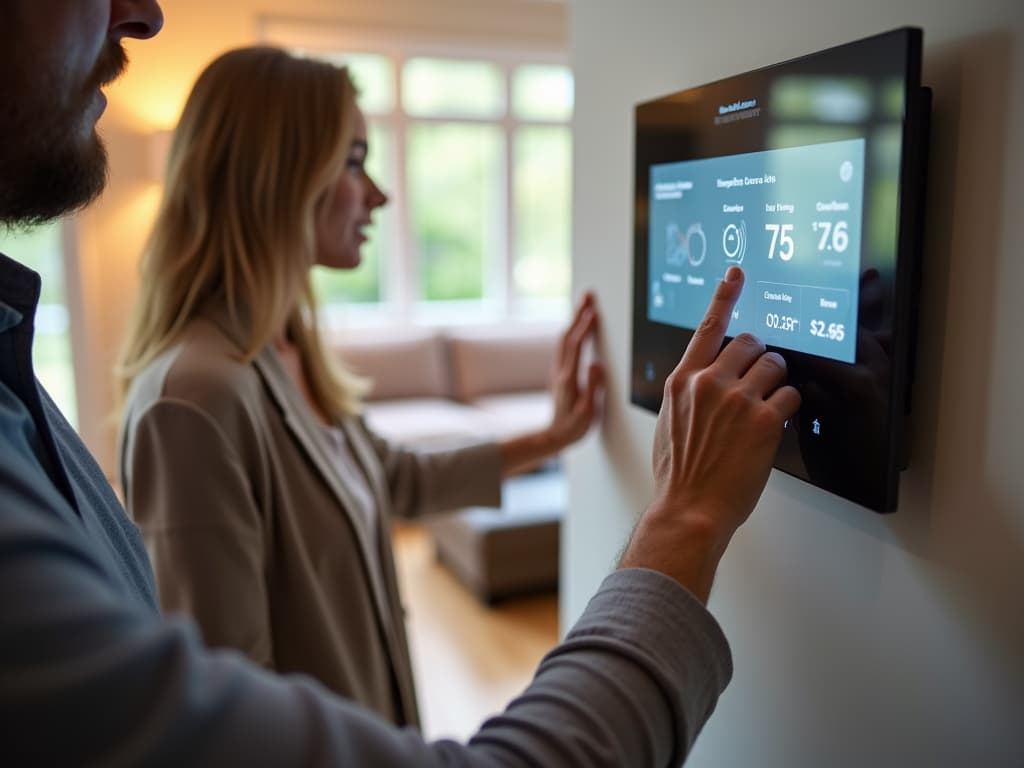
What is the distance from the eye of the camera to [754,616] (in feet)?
2.92

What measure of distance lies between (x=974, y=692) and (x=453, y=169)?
4.73 metres

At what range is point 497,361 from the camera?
4.84 m

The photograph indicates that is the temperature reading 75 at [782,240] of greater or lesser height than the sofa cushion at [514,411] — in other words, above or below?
above

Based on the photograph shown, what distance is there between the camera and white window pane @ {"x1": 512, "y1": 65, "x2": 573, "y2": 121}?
5.05m

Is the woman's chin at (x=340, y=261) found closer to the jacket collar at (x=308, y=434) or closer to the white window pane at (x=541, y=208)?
the jacket collar at (x=308, y=434)

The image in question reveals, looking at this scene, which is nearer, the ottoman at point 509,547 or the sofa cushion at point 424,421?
the ottoman at point 509,547

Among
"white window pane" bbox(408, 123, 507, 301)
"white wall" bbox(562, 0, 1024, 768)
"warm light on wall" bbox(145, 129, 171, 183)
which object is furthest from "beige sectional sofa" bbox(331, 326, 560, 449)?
"white wall" bbox(562, 0, 1024, 768)

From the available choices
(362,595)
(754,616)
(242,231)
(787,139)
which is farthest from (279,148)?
(754,616)

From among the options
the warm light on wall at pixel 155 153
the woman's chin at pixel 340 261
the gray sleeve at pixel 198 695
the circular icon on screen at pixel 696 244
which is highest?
the warm light on wall at pixel 155 153

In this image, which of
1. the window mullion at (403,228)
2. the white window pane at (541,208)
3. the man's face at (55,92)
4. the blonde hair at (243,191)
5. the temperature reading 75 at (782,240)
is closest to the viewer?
the man's face at (55,92)

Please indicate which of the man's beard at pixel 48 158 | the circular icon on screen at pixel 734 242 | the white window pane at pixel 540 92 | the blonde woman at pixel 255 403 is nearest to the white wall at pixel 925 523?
the circular icon on screen at pixel 734 242

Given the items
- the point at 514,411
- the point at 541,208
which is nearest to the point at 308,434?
the point at 514,411

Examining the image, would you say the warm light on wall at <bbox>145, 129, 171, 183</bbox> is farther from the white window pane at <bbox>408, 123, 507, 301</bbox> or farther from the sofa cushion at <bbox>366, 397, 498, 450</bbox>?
the white window pane at <bbox>408, 123, 507, 301</bbox>

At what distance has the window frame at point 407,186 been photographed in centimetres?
448
